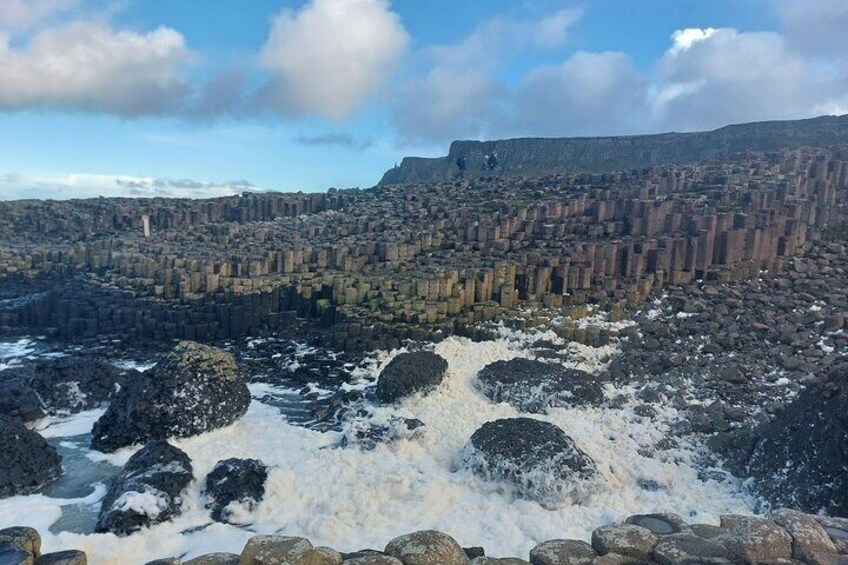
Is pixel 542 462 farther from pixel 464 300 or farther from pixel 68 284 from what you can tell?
pixel 68 284

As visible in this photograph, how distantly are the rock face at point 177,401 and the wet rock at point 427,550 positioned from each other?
15.7ft

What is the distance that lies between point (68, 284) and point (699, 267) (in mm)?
14257

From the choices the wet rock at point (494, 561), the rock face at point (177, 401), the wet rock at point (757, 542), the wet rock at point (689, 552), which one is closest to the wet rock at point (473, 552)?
the wet rock at point (494, 561)

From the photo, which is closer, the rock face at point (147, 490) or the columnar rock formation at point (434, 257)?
the rock face at point (147, 490)

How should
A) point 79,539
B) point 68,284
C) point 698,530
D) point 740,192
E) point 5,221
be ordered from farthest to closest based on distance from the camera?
point 5,221 < point 740,192 < point 68,284 < point 79,539 < point 698,530

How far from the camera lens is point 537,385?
9.71m

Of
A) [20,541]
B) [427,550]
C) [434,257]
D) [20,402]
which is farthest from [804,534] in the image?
[434,257]

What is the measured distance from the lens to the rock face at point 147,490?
6.61m

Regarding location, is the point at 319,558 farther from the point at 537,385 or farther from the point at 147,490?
the point at 537,385

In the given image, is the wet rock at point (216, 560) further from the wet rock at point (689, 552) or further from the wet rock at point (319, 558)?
the wet rock at point (689, 552)

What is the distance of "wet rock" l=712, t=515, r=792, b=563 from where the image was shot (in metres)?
4.54

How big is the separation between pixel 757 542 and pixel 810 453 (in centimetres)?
302

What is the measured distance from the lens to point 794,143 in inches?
1128

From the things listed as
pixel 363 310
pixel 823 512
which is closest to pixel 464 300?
pixel 363 310
